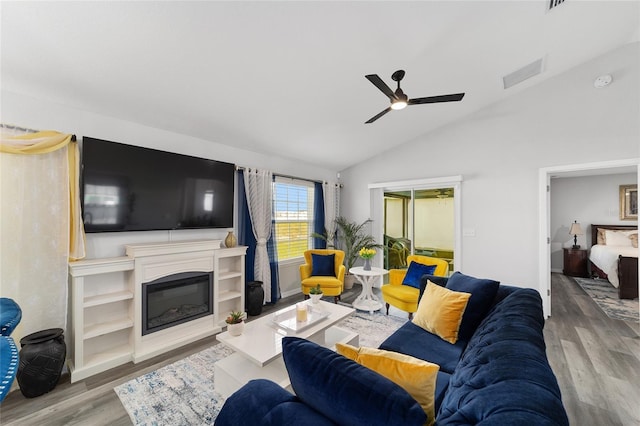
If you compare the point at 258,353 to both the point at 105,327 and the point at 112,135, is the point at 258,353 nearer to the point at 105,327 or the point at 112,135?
the point at 105,327

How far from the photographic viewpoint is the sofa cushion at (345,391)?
2.45 feet

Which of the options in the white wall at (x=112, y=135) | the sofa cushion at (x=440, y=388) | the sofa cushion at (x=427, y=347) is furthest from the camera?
the white wall at (x=112, y=135)

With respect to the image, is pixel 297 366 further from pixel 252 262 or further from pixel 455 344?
pixel 252 262

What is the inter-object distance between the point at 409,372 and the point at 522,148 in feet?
13.7

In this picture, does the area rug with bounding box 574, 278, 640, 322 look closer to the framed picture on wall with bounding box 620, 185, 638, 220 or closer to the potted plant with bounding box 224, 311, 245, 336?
the framed picture on wall with bounding box 620, 185, 638, 220

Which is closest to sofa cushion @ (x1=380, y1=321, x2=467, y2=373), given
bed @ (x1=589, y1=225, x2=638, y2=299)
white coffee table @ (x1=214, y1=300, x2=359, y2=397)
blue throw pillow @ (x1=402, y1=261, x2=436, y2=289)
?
white coffee table @ (x1=214, y1=300, x2=359, y2=397)

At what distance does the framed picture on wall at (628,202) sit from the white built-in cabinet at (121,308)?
26.6ft

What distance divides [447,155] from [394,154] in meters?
0.94

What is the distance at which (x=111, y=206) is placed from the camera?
2574mm

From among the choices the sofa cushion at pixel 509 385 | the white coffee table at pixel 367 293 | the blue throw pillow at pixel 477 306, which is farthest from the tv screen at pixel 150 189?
the sofa cushion at pixel 509 385

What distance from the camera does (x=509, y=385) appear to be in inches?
31.8

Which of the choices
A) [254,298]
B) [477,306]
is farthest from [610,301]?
[254,298]

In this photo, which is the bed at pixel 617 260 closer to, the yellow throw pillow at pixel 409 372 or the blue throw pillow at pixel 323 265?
the blue throw pillow at pixel 323 265

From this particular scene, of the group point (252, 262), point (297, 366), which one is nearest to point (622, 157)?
point (297, 366)
